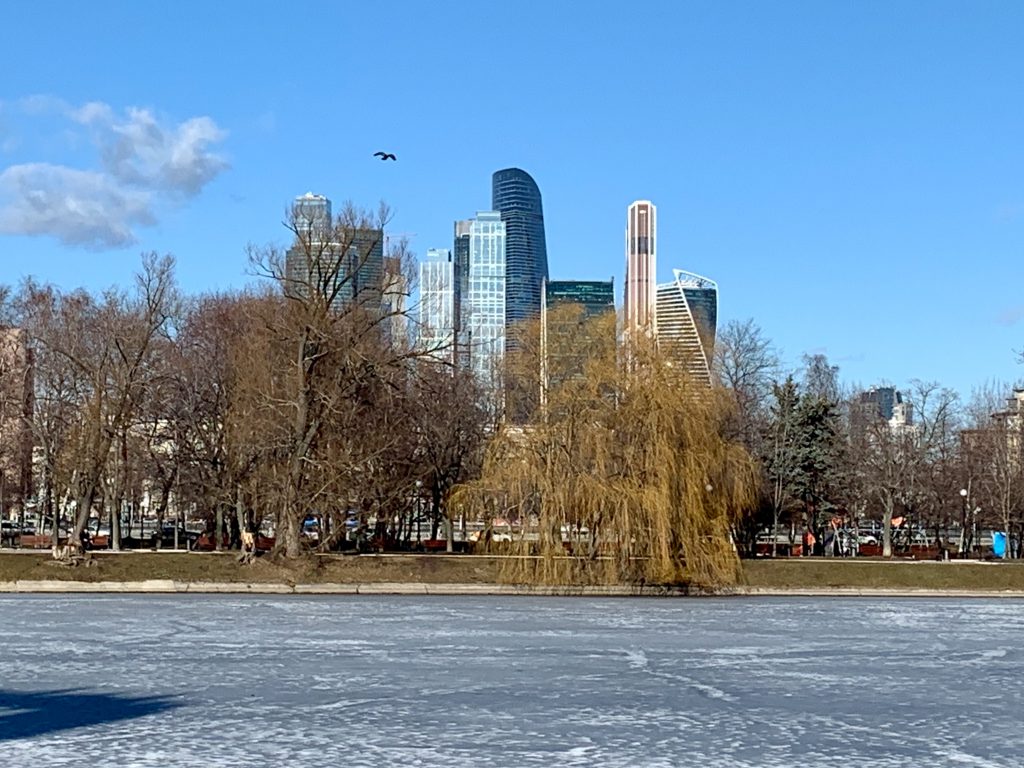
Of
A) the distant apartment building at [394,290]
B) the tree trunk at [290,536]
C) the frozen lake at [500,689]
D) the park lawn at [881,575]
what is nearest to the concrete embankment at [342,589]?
the park lawn at [881,575]

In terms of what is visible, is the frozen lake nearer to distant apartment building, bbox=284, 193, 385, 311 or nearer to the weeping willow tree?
the weeping willow tree

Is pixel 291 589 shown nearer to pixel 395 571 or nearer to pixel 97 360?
pixel 395 571

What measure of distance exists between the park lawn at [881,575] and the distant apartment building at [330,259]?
1670 cm

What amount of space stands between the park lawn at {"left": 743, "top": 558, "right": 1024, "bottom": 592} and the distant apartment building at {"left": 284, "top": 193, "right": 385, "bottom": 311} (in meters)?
16.7

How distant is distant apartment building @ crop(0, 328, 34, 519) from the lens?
5234cm

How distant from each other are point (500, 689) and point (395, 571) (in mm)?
24724

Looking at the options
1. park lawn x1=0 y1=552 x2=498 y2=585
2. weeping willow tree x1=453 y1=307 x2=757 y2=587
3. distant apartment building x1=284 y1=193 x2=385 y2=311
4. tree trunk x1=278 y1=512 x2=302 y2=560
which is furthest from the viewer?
distant apartment building x1=284 y1=193 x2=385 y2=311

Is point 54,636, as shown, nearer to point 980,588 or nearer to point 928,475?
point 980,588

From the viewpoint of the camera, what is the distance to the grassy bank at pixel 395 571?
42281 millimetres

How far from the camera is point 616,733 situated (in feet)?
51.5

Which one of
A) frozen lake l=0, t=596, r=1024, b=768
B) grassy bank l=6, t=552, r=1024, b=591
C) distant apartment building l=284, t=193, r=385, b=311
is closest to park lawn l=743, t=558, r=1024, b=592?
grassy bank l=6, t=552, r=1024, b=591

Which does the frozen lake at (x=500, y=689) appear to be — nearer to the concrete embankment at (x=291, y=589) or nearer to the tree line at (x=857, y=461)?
the concrete embankment at (x=291, y=589)

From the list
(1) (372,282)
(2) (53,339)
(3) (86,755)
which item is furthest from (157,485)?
(3) (86,755)

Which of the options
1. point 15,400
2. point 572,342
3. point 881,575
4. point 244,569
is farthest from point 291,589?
point 881,575
